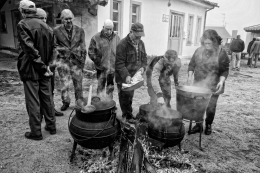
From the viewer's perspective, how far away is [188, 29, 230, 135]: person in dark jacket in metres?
3.79

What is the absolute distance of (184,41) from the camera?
15.9m

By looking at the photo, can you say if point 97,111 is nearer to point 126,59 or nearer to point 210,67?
point 126,59

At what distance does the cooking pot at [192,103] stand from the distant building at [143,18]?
635 centimetres

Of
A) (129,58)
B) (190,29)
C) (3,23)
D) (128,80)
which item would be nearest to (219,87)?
(128,80)

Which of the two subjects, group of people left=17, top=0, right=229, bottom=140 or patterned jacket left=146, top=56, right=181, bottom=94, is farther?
patterned jacket left=146, top=56, right=181, bottom=94

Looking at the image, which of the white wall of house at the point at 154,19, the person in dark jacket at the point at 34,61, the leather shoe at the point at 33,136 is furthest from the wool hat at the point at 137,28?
the white wall of house at the point at 154,19

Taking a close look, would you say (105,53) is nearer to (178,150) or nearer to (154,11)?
(178,150)

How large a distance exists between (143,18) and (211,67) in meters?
8.73

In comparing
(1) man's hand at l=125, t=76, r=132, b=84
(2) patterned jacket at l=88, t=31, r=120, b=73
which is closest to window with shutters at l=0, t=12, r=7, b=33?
(2) patterned jacket at l=88, t=31, r=120, b=73

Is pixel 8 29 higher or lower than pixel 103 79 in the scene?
higher

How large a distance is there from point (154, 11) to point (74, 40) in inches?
353

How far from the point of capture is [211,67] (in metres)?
3.97

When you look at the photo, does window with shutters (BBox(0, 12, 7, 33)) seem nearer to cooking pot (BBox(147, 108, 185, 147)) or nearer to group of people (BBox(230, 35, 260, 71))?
cooking pot (BBox(147, 108, 185, 147))

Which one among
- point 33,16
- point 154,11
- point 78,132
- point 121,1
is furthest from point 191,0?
point 78,132
